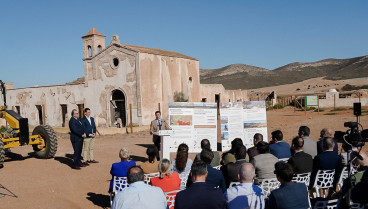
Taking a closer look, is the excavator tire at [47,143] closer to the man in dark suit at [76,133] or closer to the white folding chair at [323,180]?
the man in dark suit at [76,133]

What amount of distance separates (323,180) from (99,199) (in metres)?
4.56

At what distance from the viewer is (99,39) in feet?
85.3

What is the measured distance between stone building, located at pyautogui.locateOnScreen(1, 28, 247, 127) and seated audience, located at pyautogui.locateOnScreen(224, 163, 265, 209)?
19.9 metres

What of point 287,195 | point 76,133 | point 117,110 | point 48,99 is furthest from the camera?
point 48,99

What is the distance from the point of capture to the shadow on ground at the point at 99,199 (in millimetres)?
6766

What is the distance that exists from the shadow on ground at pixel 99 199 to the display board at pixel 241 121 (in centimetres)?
419

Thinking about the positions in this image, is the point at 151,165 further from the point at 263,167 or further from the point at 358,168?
the point at 358,168

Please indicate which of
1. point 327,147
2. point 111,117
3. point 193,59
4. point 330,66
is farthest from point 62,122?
point 330,66

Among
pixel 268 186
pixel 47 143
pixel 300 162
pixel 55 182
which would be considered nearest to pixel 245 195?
pixel 268 186

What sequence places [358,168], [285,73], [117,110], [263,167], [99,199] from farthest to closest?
1. [285,73]
2. [117,110]
3. [99,199]
4. [263,167]
5. [358,168]

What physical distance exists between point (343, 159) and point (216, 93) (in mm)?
27454

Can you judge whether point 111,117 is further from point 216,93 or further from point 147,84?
point 216,93

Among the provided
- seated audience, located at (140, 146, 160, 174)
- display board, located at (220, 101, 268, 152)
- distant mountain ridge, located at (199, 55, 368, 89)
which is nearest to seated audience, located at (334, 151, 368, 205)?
seated audience, located at (140, 146, 160, 174)

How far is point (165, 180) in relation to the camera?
4566 mm
